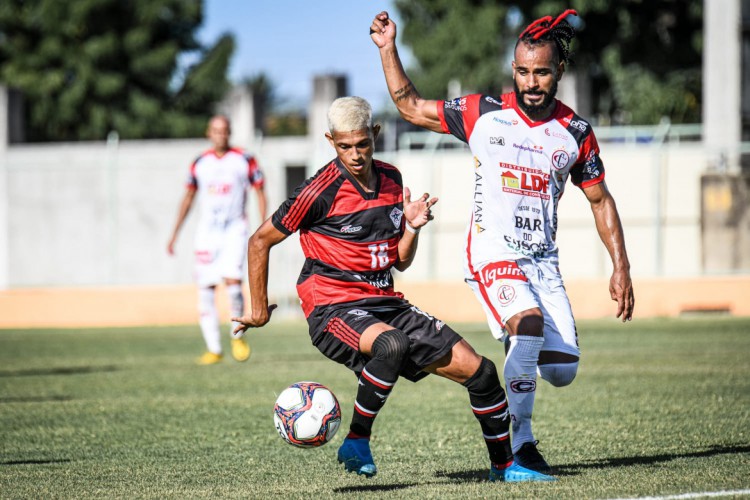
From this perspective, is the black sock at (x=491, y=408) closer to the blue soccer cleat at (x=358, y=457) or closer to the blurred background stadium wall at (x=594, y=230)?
the blue soccer cleat at (x=358, y=457)

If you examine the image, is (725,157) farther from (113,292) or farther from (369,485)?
(369,485)

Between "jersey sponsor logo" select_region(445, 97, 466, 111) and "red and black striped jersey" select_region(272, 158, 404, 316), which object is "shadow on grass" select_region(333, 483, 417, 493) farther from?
"jersey sponsor logo" select_region(445, 97, 466, 111)

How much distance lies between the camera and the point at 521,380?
232 inches

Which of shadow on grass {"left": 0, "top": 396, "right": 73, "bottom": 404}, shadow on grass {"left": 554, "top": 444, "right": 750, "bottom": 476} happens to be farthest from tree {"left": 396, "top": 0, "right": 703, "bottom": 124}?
shadow on grass {"left": 554, "top": 444, "right": 750, "bottom": 476}

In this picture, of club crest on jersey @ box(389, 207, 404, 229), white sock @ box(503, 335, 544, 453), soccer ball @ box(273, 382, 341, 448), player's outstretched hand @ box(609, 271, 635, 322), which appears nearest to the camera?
soccer ball @ box(273, 382, 341, 448)

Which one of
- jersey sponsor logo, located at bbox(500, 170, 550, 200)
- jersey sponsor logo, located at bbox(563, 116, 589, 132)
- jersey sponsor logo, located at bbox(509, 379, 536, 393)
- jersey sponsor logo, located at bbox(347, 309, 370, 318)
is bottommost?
jersey sponsor logo, located at bbox(509, 379, 536, 393)

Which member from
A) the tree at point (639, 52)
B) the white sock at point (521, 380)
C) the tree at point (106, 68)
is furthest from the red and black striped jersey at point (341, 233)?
the tree at point (106, 68)

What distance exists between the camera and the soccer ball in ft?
18.4

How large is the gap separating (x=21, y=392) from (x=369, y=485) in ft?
17.5

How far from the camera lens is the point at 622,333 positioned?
51.6ft

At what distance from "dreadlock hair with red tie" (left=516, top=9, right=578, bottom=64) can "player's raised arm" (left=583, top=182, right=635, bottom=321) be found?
0.73 meters

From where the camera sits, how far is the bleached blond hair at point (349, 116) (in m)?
5.68

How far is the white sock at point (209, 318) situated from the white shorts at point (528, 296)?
22.0 ft

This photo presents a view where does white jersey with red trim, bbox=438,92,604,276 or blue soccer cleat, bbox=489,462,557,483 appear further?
white jersey with red trim, bbox=438,92,604,276
